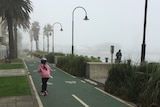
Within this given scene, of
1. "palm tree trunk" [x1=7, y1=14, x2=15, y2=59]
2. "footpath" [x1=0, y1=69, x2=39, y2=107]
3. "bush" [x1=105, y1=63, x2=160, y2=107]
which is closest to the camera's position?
"bush" [x1=105, y1=63, x2=160, y2=107]

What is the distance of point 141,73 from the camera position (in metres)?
12.0

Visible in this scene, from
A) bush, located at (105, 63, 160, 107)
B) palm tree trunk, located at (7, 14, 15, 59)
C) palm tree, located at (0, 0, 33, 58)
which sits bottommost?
bush, located at (105, 63, 160, 107)

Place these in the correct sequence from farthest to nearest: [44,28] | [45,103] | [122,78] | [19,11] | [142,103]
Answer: [44,28], [19,11], [122,78], [45,103], [142,103]

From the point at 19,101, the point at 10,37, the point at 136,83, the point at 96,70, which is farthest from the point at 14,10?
the point at 136,83

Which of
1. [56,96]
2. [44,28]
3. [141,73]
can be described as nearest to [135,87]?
[141,73]

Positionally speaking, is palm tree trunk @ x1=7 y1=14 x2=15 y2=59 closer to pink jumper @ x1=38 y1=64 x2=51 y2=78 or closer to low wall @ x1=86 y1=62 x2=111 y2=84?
low wall @ x1=86 y1=62 x2=111 y2=84

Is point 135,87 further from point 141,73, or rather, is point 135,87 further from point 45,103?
point 45,103

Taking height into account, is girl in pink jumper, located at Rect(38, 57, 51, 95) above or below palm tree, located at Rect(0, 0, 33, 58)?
below

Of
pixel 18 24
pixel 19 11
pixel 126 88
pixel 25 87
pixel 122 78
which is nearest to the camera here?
pixel 126 88

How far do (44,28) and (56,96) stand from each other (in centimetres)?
13665

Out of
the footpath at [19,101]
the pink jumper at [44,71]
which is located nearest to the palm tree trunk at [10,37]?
the pink jumper at [44,71]

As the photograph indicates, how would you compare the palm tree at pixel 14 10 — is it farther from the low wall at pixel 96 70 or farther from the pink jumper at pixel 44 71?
the pink jumper at pixel 44 71

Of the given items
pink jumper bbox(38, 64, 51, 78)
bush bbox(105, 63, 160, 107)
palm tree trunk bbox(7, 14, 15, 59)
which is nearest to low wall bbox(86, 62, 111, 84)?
bush bbox(105, 63, 160, 107)

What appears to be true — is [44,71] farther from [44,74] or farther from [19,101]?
[19,101]
